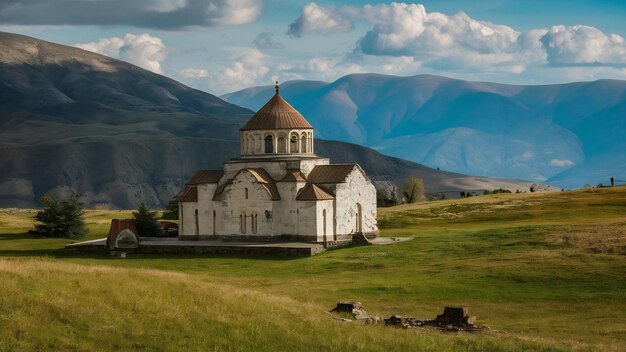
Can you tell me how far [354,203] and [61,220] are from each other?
21.9 metres

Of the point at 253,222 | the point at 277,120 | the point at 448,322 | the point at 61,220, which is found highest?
the point at 277,120

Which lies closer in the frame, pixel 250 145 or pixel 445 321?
pixel 445 321

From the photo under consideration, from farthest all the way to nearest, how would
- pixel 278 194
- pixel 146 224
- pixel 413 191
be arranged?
1. pixel 413 191
2. pixel 146 224
3. pixel 278 194

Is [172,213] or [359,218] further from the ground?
[172,213]

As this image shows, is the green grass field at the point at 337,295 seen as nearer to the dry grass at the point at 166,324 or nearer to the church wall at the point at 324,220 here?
the dry grass at the point at 166,324

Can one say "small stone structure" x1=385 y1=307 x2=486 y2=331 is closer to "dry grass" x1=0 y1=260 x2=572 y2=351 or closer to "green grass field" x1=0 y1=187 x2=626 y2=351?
"green grass field" x1=0 y1=187 x2=626 y2=351

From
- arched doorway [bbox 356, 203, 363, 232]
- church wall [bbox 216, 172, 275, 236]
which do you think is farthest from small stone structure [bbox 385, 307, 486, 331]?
arched doorway [bbox 356, 203, 363, 232]

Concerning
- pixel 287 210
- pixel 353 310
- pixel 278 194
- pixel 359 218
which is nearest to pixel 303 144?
pixel 278 194

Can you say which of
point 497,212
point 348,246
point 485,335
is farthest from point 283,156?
point 485,335

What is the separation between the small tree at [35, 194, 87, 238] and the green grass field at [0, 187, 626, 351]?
9.72m

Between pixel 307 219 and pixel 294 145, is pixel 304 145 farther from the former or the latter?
pixel 307 219

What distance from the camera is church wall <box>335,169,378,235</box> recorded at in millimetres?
67750

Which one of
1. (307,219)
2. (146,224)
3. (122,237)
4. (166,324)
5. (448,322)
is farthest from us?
(146,224)

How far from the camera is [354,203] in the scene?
69.1m
